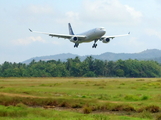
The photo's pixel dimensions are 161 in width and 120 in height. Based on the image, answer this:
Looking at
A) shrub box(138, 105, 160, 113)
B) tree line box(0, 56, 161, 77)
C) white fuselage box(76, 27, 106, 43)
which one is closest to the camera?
shrub box(138, 105, 160, 113)

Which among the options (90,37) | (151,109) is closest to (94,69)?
(90,37)

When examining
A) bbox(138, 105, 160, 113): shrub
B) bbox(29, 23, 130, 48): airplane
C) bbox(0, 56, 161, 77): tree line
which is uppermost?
bbox(29, 23, 130, 48): airplane

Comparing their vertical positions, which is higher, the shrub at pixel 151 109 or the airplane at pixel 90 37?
the airplane at pixel 90 37

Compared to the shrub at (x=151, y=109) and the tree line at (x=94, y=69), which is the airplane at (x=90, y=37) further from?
the tree line at (x=94, y=69)

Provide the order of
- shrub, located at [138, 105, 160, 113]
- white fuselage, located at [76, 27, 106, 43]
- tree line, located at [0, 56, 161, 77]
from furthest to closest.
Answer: tree line, located at [0, 56, 161, 77] → white fuselage, located at [76, 27, 106, 43] → shrub, located at [138, 105, 160, 113]

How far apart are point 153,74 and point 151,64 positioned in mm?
9143

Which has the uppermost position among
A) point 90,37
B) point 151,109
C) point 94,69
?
point 90,37

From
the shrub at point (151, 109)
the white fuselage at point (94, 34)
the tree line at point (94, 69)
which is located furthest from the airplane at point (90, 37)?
the tree line at point (94, 69)

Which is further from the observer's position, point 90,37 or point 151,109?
point 90,37

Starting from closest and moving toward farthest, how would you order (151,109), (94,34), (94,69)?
(151,109) < (94,34) < (94,69)

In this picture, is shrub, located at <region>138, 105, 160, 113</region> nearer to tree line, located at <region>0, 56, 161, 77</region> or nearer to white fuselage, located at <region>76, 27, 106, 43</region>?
white fuselage, located at <region>76, 27, 106, 43</region>

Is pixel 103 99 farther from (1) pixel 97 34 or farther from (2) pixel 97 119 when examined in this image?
(1) pixel 97 34

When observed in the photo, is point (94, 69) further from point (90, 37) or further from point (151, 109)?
point (151, 109)

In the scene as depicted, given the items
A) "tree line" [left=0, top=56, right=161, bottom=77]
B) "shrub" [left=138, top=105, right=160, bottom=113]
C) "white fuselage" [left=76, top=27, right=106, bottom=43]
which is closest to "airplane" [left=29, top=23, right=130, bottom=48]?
"white fuselage" [left=76, top=27, right=106, bottom=43]
